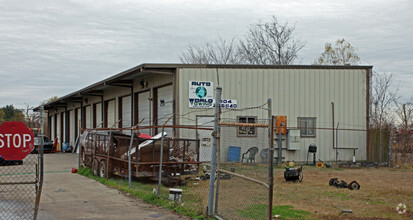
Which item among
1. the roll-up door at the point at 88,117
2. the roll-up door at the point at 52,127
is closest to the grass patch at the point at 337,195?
the roll-up door at the point at 88,117

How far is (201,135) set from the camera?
906 inches

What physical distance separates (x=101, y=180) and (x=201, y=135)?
8093mm

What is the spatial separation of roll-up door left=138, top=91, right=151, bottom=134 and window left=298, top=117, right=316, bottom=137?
8.45 metres

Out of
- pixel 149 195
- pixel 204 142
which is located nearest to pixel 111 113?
pixel 204 142

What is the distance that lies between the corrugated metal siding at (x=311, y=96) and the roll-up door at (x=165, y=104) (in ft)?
7.42

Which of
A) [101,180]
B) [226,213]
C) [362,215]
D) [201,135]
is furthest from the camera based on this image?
[201,135]

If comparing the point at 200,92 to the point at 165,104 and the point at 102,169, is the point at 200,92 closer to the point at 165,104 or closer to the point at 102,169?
the point at 165,104

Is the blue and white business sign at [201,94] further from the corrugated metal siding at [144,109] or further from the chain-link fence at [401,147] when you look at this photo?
the chain-link fence at [401,147]

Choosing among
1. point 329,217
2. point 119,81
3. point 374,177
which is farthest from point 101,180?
point 119,81

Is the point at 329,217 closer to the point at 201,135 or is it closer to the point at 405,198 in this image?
the point at 405,198

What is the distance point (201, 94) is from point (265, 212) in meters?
15.5

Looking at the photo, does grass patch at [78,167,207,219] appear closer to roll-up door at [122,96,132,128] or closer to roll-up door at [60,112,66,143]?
roll-up door at [122,96,132,128]

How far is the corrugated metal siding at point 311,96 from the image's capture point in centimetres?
2436

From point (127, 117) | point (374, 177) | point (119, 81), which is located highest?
point (119, 81)
